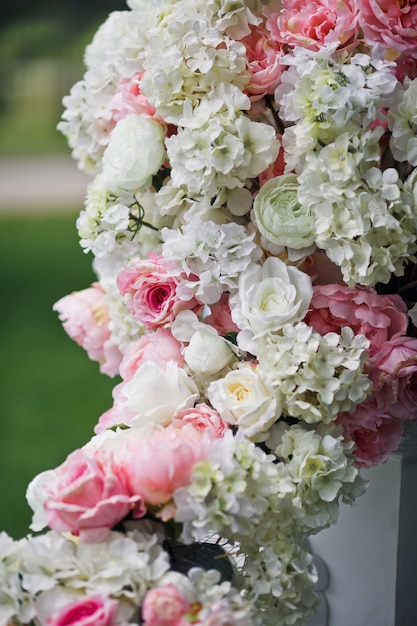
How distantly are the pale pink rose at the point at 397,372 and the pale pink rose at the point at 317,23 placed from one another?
0.94 ft

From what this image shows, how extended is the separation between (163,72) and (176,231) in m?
0.15

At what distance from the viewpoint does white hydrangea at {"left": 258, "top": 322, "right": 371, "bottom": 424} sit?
847 millimetres

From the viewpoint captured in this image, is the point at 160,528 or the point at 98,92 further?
the point at 98,92

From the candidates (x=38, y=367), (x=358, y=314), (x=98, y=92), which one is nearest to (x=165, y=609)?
(x=358, y=314)

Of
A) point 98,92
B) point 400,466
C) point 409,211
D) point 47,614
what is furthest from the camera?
point 98,92

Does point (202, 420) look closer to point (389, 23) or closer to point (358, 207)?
point (358, 207)

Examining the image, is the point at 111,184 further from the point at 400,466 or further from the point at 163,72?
the point at 400,466

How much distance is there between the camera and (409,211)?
0.86 metres

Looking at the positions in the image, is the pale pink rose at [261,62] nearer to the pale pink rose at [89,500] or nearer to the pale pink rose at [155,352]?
the pale pink rose at [155,352]

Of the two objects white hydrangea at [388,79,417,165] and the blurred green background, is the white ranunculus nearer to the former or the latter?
white hydrangea at [388,79,417,165]

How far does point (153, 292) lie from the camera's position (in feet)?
3.19

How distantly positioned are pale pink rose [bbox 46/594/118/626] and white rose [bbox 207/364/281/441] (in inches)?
8.7

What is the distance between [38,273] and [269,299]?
446cm

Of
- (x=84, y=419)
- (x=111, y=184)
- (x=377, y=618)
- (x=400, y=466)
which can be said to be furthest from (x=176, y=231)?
(x=84, y=419)
